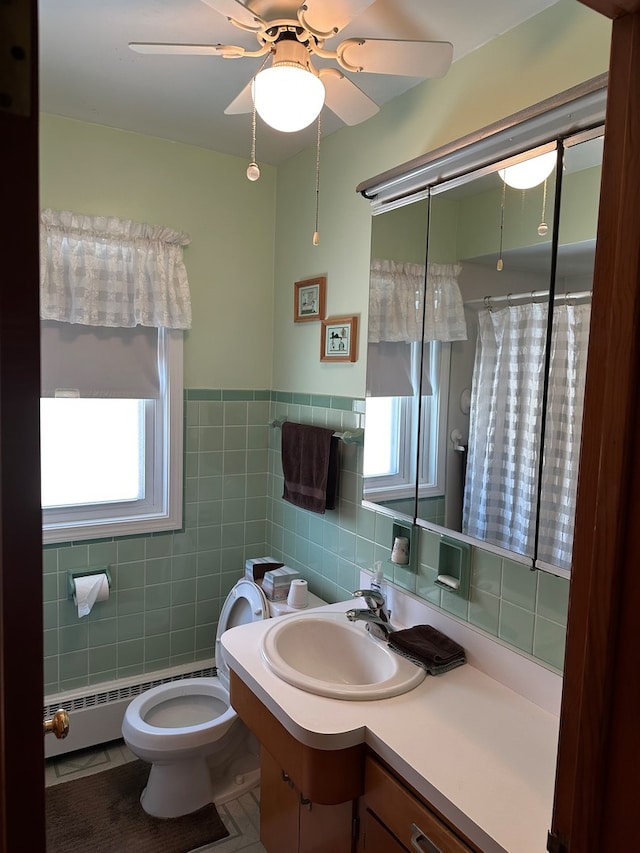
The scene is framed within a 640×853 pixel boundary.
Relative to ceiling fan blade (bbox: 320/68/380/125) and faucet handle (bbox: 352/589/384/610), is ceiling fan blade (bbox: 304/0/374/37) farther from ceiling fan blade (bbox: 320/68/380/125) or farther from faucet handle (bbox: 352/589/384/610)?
faucet handle (bbox: 352/589/384/610)

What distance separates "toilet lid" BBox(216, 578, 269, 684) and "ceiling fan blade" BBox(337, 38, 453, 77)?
1.82 m

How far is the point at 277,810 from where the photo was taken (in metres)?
1.77

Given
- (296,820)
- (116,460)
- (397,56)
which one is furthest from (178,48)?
(296,820)

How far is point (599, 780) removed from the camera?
72 centimetres

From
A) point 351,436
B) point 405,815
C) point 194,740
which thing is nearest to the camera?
point 405,815

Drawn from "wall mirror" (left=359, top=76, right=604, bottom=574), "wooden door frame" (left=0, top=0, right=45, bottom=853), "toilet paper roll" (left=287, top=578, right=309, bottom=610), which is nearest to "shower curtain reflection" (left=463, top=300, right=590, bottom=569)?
"wall mirror" (left=359, top=76, right=604, bottom=574)

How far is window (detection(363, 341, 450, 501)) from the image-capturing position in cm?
175

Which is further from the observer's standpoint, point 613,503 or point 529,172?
point 529,172

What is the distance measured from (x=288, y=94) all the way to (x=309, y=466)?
1.35 metres

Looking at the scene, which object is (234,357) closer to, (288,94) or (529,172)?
(288,94)

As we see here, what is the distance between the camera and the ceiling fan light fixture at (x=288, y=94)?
52.6 inches

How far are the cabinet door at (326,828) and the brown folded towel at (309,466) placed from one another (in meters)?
0.99

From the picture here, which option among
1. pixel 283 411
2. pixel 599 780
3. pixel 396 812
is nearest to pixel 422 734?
pixel 396 812

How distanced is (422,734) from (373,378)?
113 centimetres
